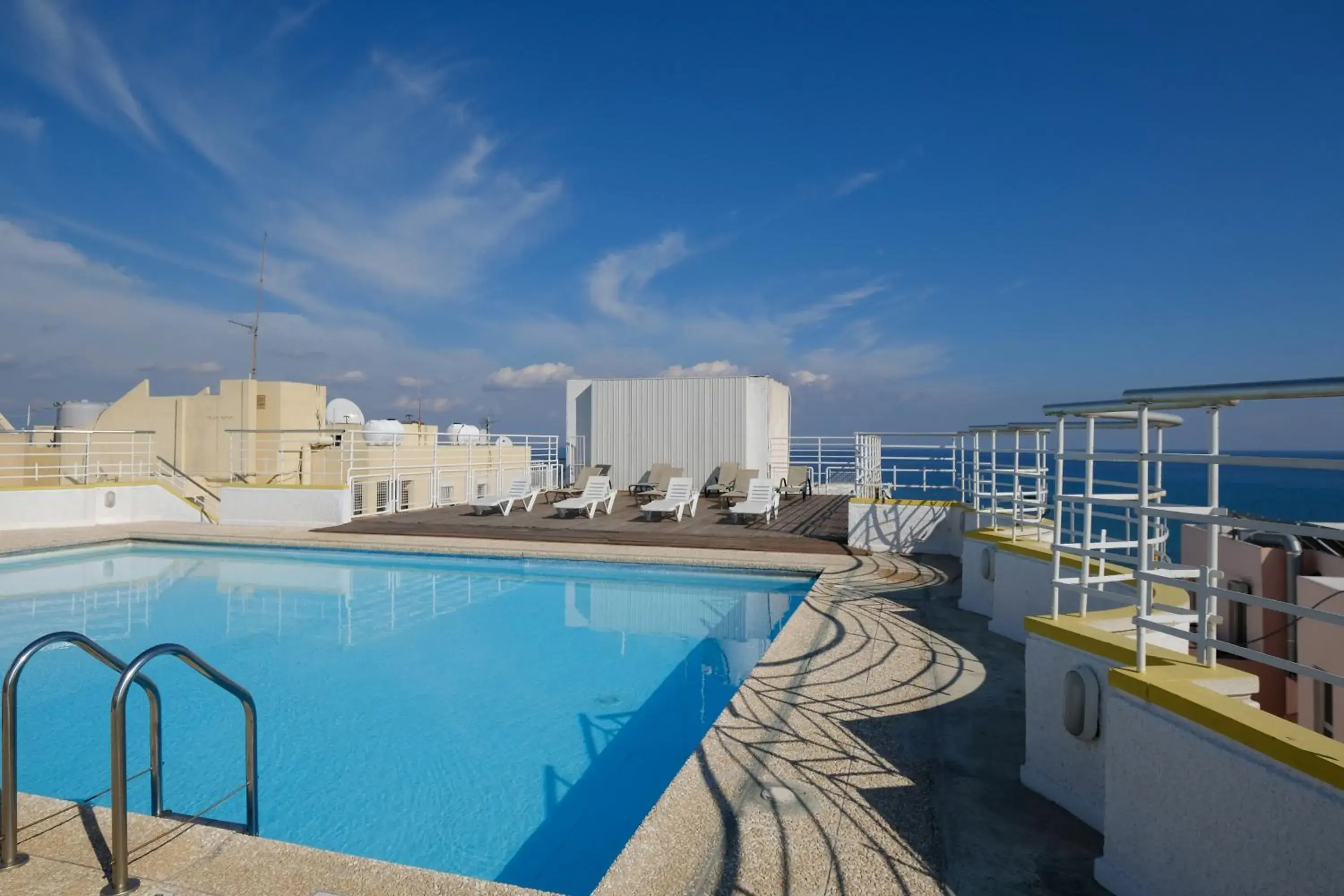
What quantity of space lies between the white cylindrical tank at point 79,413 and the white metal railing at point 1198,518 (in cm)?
3523

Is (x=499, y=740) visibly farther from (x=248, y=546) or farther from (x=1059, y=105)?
(x=1059, y=105)

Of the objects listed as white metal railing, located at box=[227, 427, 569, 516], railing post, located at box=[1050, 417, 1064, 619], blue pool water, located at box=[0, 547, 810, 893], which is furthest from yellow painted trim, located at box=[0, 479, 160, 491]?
railing post, located at box=[1050, 417, 1064, 619]

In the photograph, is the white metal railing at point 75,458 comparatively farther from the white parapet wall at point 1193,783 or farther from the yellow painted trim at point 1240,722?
the yellow painted trim at point 1240,722

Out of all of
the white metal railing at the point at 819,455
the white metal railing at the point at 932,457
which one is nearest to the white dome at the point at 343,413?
the white metal railing at the point at 819,455

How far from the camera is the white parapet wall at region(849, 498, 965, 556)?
8641 millimetres

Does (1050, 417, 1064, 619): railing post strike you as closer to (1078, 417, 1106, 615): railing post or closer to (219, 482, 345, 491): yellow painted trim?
(1078, 417, 1106, 615): railing post

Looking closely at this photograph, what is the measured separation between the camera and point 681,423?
15.6m

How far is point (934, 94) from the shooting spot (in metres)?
12.4

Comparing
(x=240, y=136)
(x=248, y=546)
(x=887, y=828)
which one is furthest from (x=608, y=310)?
(x=887, y=828)

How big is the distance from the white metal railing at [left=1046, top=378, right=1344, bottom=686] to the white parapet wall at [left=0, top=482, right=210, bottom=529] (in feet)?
46.4

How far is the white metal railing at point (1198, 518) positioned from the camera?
180 cm

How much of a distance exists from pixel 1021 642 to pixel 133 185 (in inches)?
747

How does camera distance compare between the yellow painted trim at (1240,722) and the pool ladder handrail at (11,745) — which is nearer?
the yellow painted trim at (1240,722)

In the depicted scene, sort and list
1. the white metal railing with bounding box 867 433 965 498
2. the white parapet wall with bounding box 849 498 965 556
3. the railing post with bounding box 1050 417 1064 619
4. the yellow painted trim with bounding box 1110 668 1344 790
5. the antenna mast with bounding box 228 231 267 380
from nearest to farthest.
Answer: the yellow painted trim with bounding box 1110 668 1344 790, the railing post with bounding box 1050 417 1064 619, the white metal railing with bounding box 867 433 965 498, the white parapet wall with bounding box 849 498 965 556, the antenna mast with bounding box 228 231 267 380
